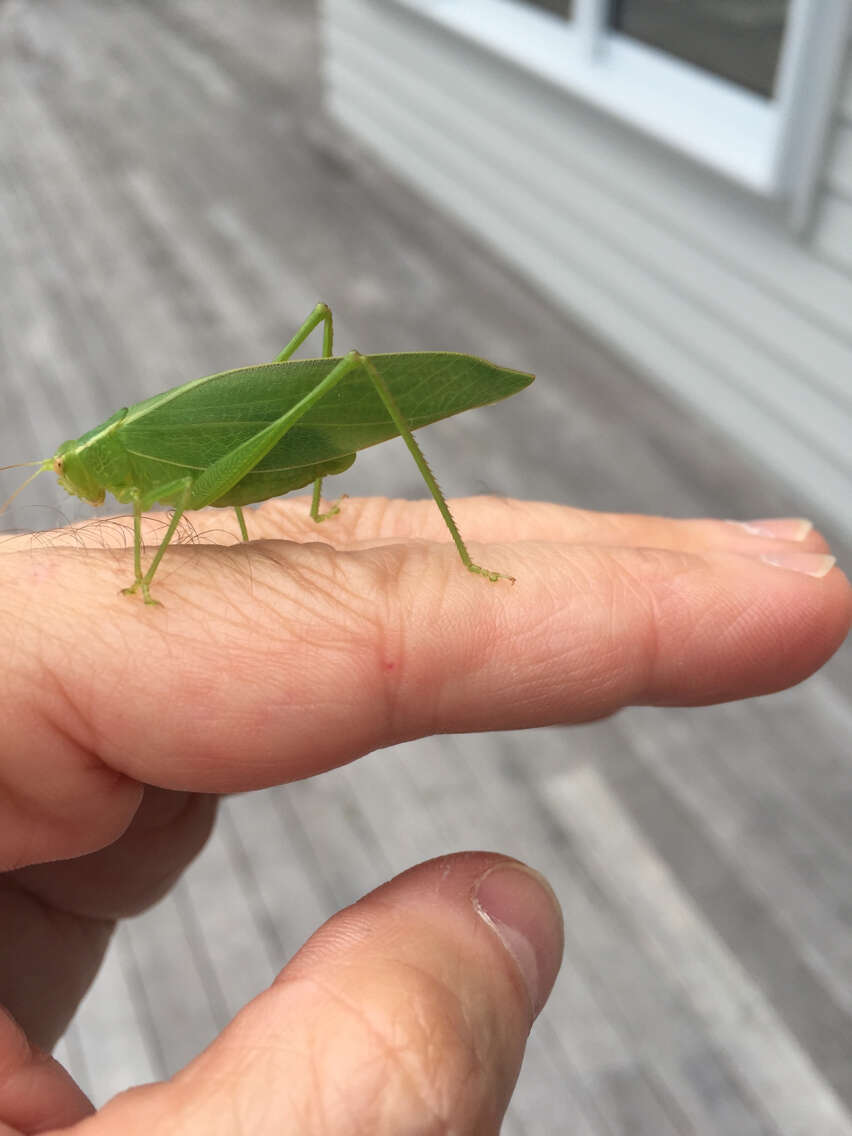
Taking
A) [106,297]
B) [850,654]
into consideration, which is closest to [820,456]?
[850,654]

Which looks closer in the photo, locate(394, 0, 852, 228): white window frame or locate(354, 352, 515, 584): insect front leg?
locate(354, 352, 515, 584): insect front leg

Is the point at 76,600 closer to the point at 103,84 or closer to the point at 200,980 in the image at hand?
the point at 200,980

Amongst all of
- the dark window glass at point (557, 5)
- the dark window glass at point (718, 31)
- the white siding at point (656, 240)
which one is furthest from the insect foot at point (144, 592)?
the dark window glass at point (557, 5)

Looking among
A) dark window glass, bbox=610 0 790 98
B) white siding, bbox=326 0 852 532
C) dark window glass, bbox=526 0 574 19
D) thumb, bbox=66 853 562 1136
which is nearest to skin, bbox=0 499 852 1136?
thumb, bbox=66 853 562 1136

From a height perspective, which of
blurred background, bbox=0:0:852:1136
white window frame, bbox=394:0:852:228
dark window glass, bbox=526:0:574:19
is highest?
dark window glass, bbox=526:0:574:19

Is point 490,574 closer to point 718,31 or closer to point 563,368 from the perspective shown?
point 563,368

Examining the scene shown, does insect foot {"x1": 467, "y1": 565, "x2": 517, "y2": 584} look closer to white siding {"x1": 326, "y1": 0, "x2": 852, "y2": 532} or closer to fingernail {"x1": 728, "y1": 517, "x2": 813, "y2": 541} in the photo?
fingernail {"x1": 728, "y1": 517, "x2": 813, "y2": 541}
